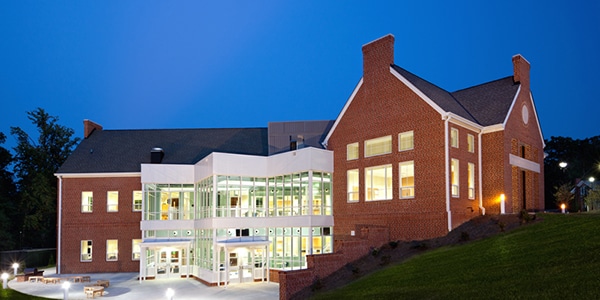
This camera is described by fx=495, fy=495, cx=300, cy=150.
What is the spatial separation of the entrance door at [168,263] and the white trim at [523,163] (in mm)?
19016

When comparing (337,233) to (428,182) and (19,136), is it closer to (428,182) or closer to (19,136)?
(428,182)

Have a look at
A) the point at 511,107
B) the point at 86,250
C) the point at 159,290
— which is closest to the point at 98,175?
the point at 86,250

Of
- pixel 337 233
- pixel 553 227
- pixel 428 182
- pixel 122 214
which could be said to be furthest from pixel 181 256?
pixel 553 227

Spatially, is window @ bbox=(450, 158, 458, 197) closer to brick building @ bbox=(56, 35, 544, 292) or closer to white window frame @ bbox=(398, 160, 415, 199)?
brick building @ bbox=(56, 35, 544, 292)

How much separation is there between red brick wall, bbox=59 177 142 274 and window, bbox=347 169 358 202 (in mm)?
15138

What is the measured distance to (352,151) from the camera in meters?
27.0

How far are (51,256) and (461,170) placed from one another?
3518 cm

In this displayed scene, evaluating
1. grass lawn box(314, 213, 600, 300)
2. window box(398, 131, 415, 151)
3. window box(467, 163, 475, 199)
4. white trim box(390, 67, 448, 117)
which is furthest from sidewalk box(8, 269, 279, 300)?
white trim box(390, 67, 448, 117)

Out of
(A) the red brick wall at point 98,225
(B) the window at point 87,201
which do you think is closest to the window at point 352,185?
(A) the red brick wall at point 98,225

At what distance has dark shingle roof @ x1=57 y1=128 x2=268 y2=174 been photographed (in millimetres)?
34250

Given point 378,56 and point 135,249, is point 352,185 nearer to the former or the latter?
point 378,56

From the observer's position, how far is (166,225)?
1176 inches

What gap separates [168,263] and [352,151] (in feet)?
41.1

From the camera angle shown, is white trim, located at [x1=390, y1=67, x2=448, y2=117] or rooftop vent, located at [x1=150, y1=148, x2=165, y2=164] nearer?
white trim, located at [x1=390, y1=67, x2=448, y2=117]
